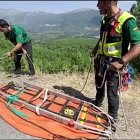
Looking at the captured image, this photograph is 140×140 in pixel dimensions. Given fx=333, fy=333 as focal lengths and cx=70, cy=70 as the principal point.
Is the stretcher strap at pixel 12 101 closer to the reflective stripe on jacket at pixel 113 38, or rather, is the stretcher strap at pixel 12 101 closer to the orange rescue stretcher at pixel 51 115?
the orange rescue stretcher at pixel 51 115

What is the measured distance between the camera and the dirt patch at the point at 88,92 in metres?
5.34

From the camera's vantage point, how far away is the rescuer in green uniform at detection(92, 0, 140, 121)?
16.0ft

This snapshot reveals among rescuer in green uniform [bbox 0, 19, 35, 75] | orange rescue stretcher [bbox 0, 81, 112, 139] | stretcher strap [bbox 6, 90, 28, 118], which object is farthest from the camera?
rescuer in green uniform [bbox 0, 19, 35, 75]

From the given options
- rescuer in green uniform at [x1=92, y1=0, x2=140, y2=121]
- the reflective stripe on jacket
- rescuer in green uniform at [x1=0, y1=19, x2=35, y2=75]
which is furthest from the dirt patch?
the reflective stripe on jacket

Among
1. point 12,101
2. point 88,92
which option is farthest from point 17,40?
point 12,101

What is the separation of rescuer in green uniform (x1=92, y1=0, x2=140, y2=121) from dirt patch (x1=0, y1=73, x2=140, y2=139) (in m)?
0.37

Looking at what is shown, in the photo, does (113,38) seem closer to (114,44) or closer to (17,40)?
(114,44)

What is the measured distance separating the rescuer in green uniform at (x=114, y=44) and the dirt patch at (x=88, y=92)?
0.37 m

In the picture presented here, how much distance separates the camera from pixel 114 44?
17.0ft

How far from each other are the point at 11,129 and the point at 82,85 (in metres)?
2.84

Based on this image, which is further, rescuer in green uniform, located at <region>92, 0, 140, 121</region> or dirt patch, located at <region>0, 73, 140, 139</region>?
dirt patch, located at <region>0, 73, 140, 139</region>

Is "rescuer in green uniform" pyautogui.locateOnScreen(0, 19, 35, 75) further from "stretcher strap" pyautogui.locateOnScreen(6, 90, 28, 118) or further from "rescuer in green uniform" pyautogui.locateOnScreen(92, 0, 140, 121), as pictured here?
"rescuer in green uniform" pyautogui.locateOnScreen(92, 0, 140, 121)

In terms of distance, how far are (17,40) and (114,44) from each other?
321 cm

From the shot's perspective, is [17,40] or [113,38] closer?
[113,38]
